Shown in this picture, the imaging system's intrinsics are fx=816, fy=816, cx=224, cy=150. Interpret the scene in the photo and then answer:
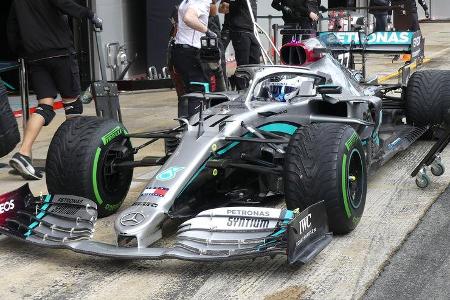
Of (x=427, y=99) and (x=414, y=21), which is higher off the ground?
(x=414, y=21)

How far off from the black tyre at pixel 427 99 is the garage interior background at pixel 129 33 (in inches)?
245

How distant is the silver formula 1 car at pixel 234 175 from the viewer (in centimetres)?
457

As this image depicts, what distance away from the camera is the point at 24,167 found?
7012mm

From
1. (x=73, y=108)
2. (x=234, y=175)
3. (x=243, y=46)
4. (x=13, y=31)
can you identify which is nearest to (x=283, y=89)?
(x=234, y=175)

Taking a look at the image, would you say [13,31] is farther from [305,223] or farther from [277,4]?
[277,4]

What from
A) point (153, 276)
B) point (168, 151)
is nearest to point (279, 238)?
point (153, 276)

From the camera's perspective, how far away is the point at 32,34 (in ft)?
24.1

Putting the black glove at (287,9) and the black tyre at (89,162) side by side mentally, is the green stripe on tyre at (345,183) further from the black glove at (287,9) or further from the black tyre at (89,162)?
the black glove at (287,9)

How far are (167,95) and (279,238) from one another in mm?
8103

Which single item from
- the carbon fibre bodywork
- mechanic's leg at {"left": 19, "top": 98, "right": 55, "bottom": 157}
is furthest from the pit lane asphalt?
mechanic's leg at {"left": 19, "top": 98, "right": 55, "bottom": 157}

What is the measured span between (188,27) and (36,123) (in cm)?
178

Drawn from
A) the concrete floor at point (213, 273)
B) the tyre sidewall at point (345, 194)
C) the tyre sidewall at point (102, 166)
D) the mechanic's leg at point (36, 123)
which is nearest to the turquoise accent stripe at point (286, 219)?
the concrete floor at point (213, 273)

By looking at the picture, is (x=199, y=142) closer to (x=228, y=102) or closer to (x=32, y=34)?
(x=228, y=102)

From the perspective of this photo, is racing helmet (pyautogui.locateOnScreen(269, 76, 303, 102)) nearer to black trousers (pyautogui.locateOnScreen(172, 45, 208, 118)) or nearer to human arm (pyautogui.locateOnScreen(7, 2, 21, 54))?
black trousers (pyautogui.locateOnScreen(172, 45, 208, 118))
